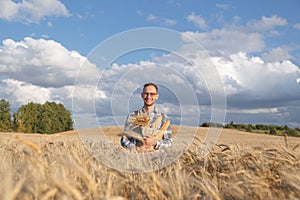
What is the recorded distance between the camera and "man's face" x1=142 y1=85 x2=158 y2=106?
482 cm

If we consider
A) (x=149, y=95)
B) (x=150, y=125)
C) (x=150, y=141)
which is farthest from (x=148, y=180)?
(x=149, y=95)

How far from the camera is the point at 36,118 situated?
51.4 metres

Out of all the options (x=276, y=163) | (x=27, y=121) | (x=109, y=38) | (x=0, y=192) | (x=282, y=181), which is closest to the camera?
(x=0, y=192)

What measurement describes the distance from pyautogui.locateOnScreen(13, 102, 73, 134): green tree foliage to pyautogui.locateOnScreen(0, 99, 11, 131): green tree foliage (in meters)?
1.33

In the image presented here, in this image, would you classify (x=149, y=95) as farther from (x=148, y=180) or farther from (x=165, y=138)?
(x=148, y=180)

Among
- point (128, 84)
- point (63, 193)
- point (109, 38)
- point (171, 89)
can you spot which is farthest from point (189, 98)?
point (63, 193)

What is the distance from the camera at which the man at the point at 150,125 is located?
4.05m

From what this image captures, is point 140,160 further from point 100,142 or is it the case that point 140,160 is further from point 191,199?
point 100,142

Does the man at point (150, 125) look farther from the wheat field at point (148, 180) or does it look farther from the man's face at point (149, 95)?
the wheat field at point (148, 180)

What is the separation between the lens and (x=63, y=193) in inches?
54.1

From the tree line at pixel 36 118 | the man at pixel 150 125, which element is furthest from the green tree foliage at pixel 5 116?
the man at pixel 150 125

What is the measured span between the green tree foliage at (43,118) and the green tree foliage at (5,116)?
1.33m

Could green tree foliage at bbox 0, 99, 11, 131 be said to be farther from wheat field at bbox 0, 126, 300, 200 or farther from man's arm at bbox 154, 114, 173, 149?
wheat field at bbox 0, 126, 300, 200

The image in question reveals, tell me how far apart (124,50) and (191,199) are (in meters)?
1.93
